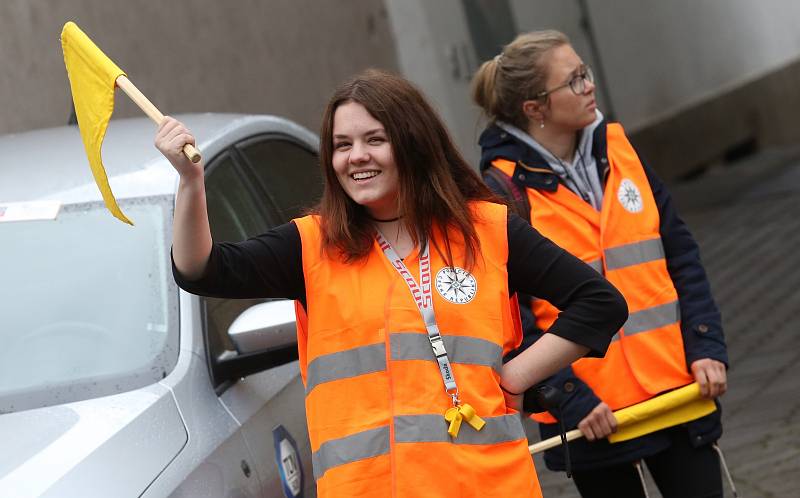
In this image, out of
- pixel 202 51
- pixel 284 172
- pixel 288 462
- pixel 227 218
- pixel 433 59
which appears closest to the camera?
pixel 288 462

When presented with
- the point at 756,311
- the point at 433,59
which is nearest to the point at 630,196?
the point at 756,311

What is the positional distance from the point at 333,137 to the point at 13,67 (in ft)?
16.7

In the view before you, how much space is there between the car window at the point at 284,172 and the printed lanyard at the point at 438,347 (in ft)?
5.09

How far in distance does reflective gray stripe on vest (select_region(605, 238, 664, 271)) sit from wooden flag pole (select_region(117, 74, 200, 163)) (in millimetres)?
1389

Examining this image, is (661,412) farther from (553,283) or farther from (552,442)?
(553,283)

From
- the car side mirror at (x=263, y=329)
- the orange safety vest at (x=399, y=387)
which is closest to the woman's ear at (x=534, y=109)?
the car side mirror at (x=263, y=329)

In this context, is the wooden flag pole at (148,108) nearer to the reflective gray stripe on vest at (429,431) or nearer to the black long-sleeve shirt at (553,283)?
the black long-sleeve shirt at (553,283)

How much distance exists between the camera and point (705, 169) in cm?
1655

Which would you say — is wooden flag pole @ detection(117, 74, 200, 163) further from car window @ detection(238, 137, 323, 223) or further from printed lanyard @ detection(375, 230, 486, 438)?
car window @ detection(238, 137, 323, 223)

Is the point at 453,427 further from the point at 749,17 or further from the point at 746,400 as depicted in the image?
the point at 749,17

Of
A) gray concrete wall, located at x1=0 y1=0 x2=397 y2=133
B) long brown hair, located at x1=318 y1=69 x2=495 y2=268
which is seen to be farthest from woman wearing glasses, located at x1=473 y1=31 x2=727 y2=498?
gray concrete wall, located at x1=0 y1=0 x2=397 y2=133

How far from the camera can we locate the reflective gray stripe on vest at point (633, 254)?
377cm

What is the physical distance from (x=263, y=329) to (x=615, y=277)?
0.88 metres

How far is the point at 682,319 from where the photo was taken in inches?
153
